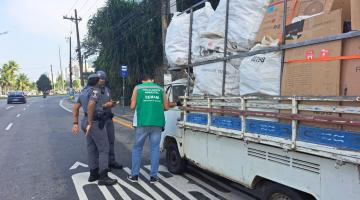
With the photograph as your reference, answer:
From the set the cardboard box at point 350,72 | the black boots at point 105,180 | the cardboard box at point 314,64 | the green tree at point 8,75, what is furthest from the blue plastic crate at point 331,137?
the green tree at point 8,75

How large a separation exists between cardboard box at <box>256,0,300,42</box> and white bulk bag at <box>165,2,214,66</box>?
4.73 ft

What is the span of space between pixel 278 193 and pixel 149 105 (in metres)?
2.56

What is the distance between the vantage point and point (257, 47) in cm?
455

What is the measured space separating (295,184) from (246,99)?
120 centimetres

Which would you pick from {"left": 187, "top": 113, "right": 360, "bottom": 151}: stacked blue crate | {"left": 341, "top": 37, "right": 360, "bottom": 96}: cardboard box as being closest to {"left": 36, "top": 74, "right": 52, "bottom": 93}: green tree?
{"left": 187, "top": 113, "right": 360, "bottom": 151}: stacked blue crate

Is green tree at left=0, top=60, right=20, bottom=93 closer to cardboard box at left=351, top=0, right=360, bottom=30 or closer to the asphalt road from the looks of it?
the asphalt road

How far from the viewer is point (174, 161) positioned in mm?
6461

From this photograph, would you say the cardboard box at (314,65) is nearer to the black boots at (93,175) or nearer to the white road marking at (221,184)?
the white road marking at (221,184)

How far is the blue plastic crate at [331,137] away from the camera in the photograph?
3.02 m

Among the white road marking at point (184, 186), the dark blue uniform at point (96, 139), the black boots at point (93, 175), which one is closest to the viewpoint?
the white road marking at point (184, 186)

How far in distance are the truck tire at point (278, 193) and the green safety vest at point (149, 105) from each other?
2207 mm

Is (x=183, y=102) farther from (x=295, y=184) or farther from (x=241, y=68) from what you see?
(x=295, y=184)

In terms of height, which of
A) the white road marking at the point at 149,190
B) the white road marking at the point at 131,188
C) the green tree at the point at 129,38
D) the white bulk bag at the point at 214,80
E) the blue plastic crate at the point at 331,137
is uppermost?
the green tree at the point at 129,38

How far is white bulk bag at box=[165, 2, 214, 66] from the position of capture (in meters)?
6.03
